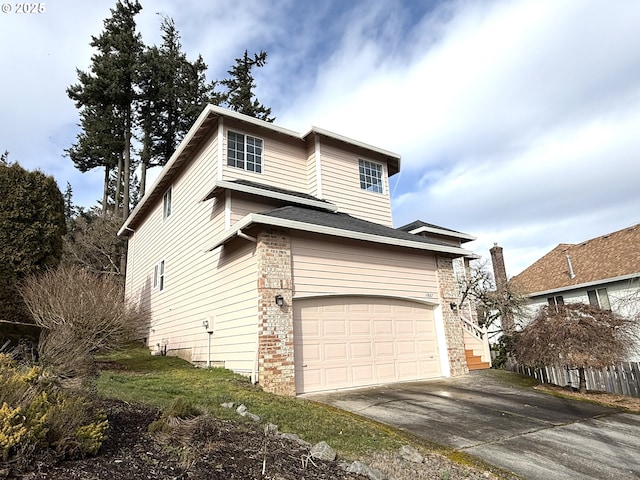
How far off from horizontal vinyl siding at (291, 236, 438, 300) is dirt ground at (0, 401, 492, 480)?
430cm

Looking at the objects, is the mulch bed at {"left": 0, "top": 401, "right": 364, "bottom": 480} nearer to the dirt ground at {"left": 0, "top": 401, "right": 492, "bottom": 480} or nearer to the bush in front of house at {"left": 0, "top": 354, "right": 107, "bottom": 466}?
the dirt ground at {"left": 0, "top": 401, "right": 492, "bottom": 480}

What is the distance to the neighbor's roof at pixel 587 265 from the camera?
17938 mm

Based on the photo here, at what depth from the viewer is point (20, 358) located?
22.4 ft

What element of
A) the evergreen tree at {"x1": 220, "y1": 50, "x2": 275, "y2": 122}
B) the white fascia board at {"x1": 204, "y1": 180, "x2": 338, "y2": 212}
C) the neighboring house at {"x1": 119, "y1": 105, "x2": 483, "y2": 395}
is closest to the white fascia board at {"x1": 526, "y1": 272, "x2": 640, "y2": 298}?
the neighboring house at {"x1": 119, "y1": 105, "x2": 483, "y2": 395}

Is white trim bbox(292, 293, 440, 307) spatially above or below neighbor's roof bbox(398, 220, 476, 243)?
A: below

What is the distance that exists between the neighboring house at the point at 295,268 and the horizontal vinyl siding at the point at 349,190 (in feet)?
0.15

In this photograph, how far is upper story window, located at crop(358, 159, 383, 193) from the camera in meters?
14.0

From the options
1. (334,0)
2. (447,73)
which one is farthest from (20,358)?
(447,73)

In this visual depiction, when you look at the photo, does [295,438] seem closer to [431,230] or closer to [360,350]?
[360,350]

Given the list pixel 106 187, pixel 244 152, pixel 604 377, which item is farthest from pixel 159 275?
pixel 106 187

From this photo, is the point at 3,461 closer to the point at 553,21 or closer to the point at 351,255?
the point at 351,255

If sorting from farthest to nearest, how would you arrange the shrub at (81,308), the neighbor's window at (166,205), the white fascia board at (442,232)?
the neighbor's window at (166,205), the white fascia board at (442,232), the shrub at (81,308)

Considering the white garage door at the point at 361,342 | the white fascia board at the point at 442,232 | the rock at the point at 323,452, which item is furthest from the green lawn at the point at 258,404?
the white fascia board at the point at 442,232

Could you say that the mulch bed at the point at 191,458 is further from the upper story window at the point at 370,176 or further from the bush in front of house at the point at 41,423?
the upper story window at the point at 370,176
